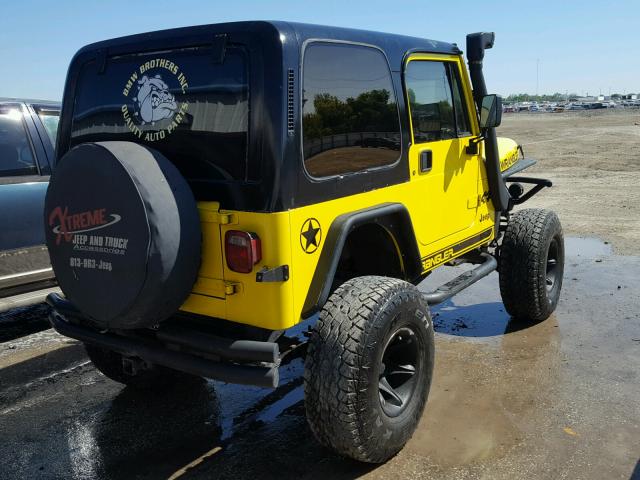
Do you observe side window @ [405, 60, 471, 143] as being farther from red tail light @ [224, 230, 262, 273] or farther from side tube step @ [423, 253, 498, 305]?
red tail light @ [224, 230, 262, 273]

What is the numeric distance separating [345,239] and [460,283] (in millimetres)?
1487

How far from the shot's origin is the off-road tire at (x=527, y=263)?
15.8ft

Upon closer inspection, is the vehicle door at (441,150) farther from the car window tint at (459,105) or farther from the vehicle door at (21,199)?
the vehicle door at (21,199)

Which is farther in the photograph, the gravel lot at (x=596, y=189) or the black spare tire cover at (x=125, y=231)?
the gravel lot at (x=596, y=189)

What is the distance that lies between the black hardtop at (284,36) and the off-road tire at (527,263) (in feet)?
5.68

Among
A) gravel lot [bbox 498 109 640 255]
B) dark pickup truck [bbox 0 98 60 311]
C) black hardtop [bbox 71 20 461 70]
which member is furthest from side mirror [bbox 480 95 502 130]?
gravel lot [bbox 498 109 640 255]

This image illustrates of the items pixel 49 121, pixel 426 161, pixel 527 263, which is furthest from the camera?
pixel 49 121

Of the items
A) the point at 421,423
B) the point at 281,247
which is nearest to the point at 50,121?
the point at 281,247

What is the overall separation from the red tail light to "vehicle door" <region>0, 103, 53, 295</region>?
Result: 2889 millimetres

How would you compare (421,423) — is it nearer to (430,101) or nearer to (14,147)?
(430,101)

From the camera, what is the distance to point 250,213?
2.77 meters

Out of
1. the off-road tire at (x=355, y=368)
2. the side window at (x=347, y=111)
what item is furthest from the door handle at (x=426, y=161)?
the off-road tire at (x=355, y=368)

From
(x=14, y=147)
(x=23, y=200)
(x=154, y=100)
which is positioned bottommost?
(x=23, y=200)

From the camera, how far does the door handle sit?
380cm
